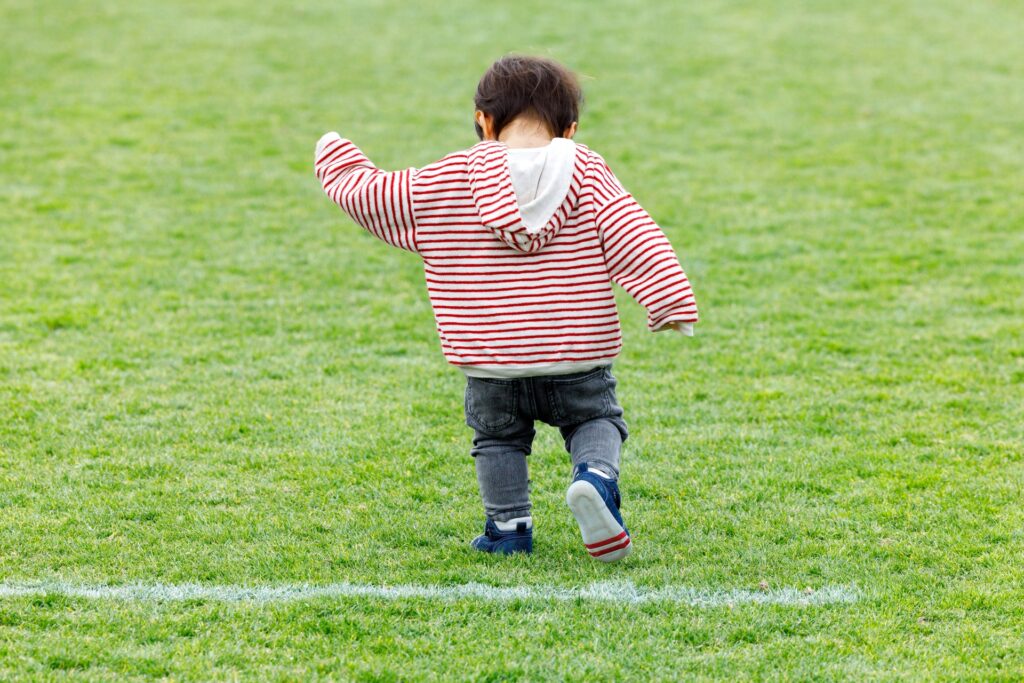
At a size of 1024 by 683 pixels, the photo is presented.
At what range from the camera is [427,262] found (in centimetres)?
385

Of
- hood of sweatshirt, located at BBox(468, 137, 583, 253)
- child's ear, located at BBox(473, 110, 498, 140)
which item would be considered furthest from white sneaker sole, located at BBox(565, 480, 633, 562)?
child's ear, located at BBox(473, 110, 498, 140)

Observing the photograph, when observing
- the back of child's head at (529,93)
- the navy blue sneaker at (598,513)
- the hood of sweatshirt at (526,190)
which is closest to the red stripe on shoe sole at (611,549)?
the navy blue sneaker at (598,513)

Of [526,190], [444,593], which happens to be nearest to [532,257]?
[526,190]

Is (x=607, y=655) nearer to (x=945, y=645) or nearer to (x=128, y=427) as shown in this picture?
(x=945, y=645)

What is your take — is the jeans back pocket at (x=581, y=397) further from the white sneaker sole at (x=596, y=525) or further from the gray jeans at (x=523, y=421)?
the white sneaker sole at (x=596, y=525)

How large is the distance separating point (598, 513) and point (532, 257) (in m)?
0.77

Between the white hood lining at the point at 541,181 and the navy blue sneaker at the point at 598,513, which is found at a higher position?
the white hood lining at the point at 541,181

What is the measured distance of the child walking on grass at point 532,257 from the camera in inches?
145

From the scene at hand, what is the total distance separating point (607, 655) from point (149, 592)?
1303 millimetres

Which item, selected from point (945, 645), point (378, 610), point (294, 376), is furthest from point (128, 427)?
point (945, 645)

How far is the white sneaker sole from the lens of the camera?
3.53 meters

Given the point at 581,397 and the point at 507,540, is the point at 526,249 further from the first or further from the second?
the point at 507,540

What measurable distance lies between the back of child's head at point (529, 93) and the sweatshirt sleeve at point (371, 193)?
1.06ft

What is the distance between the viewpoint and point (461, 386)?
18.5ft
